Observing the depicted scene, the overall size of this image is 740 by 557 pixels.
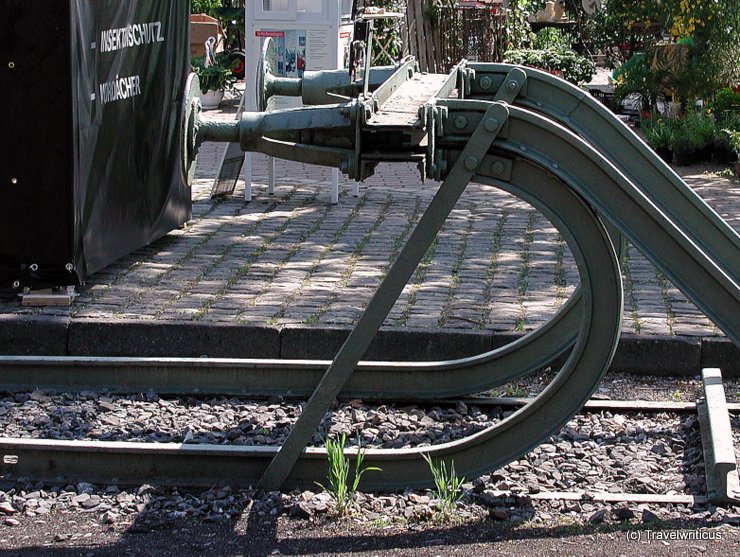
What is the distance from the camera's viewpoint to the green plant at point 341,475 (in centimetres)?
459

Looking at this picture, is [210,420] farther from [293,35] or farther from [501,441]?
[293,35]

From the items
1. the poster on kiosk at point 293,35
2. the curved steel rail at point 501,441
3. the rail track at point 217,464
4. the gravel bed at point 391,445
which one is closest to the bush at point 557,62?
the poster on kiosk at point 293,35

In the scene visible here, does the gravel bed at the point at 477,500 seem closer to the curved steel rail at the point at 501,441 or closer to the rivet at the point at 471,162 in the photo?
the curved steel rail at the point at 501,441

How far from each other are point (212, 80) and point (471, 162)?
13.8 metres

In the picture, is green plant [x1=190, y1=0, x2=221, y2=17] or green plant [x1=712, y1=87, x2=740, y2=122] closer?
green plant [x1=712, y1=87, x2=740, y2=122]

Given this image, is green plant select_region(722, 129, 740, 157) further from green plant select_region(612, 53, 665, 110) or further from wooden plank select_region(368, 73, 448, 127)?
wooden plank select_region(368, 73, 448, 127)

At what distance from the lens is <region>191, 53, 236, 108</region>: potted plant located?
1742cm

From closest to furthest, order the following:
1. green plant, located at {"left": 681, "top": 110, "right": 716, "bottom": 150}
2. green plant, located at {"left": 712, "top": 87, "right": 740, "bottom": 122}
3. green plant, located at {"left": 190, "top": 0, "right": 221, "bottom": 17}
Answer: green plant, located at {"left": 681, "top": 110, "right": 716, "bottom": 150}
green plant, located at {"left": 712, "top": 87, "right": 740, "bottom": 122}
green plant, located at {"left": 190, "top": 0, "right": 221, "bottom": 17}

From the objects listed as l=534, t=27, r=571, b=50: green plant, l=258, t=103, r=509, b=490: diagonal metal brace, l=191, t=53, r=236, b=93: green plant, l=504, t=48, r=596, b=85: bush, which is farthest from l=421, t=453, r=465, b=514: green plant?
l=534, t=27, r=571, b=50: green plant

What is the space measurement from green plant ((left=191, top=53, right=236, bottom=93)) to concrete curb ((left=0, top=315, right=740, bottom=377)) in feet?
35.5

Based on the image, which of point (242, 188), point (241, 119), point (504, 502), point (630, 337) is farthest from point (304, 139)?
point (242, 188)

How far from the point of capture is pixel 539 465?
16.9 feet

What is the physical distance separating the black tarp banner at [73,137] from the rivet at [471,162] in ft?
10.7

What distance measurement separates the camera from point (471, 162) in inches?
171
